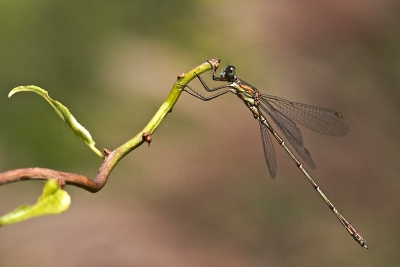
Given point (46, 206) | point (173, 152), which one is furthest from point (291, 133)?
point (173, 152)

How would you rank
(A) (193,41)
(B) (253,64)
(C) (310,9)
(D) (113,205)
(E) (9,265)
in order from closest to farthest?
(E) (9,265) → (D) (113,205) → (A) (193,41) → (B) (253,64) → (C) (310,9)

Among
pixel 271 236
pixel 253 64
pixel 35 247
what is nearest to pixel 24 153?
pixel 35 247

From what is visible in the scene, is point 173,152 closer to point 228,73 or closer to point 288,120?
point 288,120

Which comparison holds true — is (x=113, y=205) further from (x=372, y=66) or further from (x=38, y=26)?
(x=372, y=66)

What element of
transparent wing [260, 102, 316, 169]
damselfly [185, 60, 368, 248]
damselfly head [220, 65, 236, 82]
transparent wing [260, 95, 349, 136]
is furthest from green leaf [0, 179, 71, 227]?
transparent wing [260, 95, 349, 136]

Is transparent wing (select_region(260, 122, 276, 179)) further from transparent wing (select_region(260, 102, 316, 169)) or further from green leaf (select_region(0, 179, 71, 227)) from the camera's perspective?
green leaf (select_region(0, 179, 71, 227))
